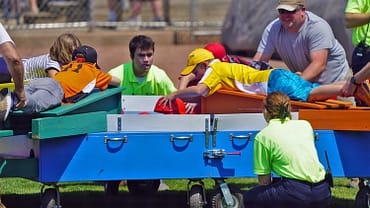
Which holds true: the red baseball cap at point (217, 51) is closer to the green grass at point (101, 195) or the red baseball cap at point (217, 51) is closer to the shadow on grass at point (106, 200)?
the green grass at point (101, 195)

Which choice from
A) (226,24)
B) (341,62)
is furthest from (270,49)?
(226,24)

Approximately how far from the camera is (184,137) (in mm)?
6223

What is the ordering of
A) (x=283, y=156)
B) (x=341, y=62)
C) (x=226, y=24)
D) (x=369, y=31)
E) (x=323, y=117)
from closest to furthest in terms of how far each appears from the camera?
(x=283, y=156)
(x=323, y=117)
(x=369, y=31)
(x=341, y=62)
(x=226, y=24)

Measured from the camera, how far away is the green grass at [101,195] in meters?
7.07

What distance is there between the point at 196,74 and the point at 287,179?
1664 mm

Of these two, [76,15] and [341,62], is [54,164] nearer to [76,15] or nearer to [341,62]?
[341,62]

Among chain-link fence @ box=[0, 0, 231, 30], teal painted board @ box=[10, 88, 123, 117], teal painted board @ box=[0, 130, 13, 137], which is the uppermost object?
chain-link fence @ box=[0, 0, 231, 30]

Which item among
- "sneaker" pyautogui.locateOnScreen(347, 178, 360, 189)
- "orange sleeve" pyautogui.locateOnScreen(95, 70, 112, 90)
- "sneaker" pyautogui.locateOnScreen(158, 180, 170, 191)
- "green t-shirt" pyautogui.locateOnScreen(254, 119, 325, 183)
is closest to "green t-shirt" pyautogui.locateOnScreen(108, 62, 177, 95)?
"sneaker" pyautogui.locateOnScreen(158, 180, 170, 191)

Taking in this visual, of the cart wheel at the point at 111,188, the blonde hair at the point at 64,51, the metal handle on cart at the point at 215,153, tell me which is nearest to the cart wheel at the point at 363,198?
the metal handle on cart at the point at 215,153

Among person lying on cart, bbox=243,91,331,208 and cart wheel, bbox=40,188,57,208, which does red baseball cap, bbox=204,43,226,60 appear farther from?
cart wheel, bbox=40,188,57,208

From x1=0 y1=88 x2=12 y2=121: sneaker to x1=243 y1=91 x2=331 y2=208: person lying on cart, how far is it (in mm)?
1492

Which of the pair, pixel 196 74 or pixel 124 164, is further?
pixel 196 74

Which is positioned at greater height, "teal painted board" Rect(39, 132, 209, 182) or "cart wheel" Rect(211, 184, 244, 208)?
"teal painted board" Rect(39, 132, 209, 182)

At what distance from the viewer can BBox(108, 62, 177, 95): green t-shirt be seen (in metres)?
7.92
